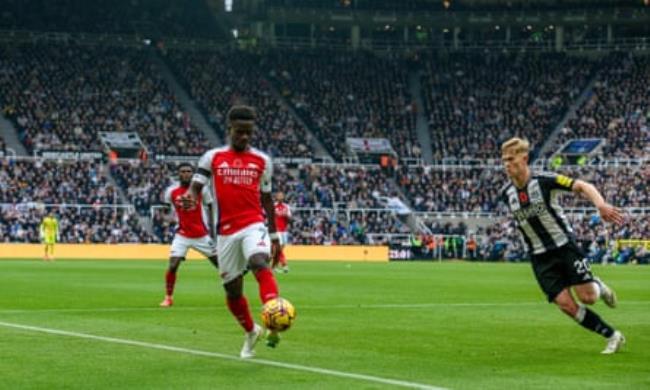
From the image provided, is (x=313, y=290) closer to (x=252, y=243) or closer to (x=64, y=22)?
(x=252, y=243)

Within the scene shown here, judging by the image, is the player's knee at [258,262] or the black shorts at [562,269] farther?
the black shorts at [562,269]

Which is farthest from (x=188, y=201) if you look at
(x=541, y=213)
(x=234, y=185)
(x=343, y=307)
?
(x=343, y=307)

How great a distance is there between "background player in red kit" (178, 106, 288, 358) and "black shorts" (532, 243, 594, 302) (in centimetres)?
330

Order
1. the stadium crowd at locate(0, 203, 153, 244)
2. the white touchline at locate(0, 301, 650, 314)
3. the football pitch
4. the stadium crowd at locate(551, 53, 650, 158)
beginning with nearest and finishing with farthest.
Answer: the football pitch < the white touchline at locate(0, 301, 650, 314) < the stadium crowd at locate(0, 203, 153, 244) < the stadium crowd at locate(551, 53, 650, 158)

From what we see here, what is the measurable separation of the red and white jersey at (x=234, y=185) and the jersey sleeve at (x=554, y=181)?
10.9ft

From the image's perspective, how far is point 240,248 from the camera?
13.4m

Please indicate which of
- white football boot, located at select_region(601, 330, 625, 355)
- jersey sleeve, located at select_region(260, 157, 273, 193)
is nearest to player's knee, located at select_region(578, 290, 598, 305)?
white football boot, located at select_region(601, 330, 625, 355)

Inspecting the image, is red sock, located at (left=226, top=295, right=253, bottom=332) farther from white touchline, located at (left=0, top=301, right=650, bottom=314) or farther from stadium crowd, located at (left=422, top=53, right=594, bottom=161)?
stadium crowd, located at (left=422, top=53, right=594, bottom=161)

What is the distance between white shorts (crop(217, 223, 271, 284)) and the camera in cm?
1316

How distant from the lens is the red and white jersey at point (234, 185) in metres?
13.3

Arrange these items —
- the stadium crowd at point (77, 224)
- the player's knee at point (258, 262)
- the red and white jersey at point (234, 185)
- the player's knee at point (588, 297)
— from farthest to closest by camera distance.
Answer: the stadium crowd at point (77, 224) < the player's knee at point (588, 297) < the red and white jersey at point (234, 185) < the player's knee at point (258, 262)

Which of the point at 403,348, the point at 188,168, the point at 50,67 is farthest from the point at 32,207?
the point at 403,348

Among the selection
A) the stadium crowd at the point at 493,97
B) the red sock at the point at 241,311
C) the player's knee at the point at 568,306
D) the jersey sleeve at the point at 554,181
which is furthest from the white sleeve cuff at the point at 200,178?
the stadium crowd at the point at 493,97

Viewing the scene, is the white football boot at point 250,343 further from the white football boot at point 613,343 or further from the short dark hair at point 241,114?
the white football boot at point 613,343
